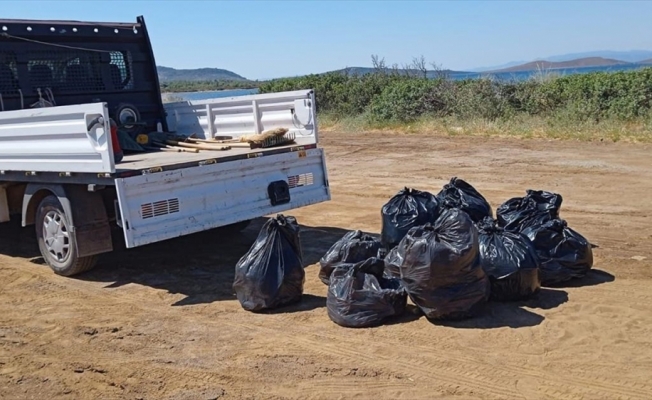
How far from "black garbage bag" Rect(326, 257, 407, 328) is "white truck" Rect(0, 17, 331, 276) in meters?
1.74

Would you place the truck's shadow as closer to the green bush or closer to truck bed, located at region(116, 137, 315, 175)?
truck bed, located at region(116, 137, 315, 175)

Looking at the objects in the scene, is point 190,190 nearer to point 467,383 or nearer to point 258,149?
point 258,149

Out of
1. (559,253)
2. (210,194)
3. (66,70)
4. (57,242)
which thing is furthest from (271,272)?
(66,70)

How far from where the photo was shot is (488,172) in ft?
42.2

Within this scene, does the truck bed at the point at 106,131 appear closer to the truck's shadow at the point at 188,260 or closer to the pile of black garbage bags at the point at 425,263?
the truck's shadow at the point at 188,260

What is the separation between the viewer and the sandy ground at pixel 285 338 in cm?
448

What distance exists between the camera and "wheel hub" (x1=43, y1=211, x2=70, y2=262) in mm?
7102

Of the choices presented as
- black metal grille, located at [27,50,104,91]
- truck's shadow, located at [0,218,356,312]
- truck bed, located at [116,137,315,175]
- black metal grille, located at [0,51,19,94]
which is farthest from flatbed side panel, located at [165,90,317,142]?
black metal grille, located at [0,51,19,94]

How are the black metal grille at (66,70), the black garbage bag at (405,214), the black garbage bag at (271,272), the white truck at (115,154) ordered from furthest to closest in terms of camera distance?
1. the black metal grille at (66,70)
2. the black garbage bag at (405,214)
3. the white truck at (115,154)
4. the black garbage bag at (271,272)

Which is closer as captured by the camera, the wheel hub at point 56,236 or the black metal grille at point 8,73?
the wheel hub at point 56,236

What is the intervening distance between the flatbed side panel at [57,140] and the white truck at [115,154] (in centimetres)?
1

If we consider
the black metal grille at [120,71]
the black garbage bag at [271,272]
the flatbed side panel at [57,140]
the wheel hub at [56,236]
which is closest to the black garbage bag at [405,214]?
the black garbage bag at [271,272]

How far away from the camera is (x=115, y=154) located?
664 centimetres

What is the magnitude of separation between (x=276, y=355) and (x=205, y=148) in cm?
344
